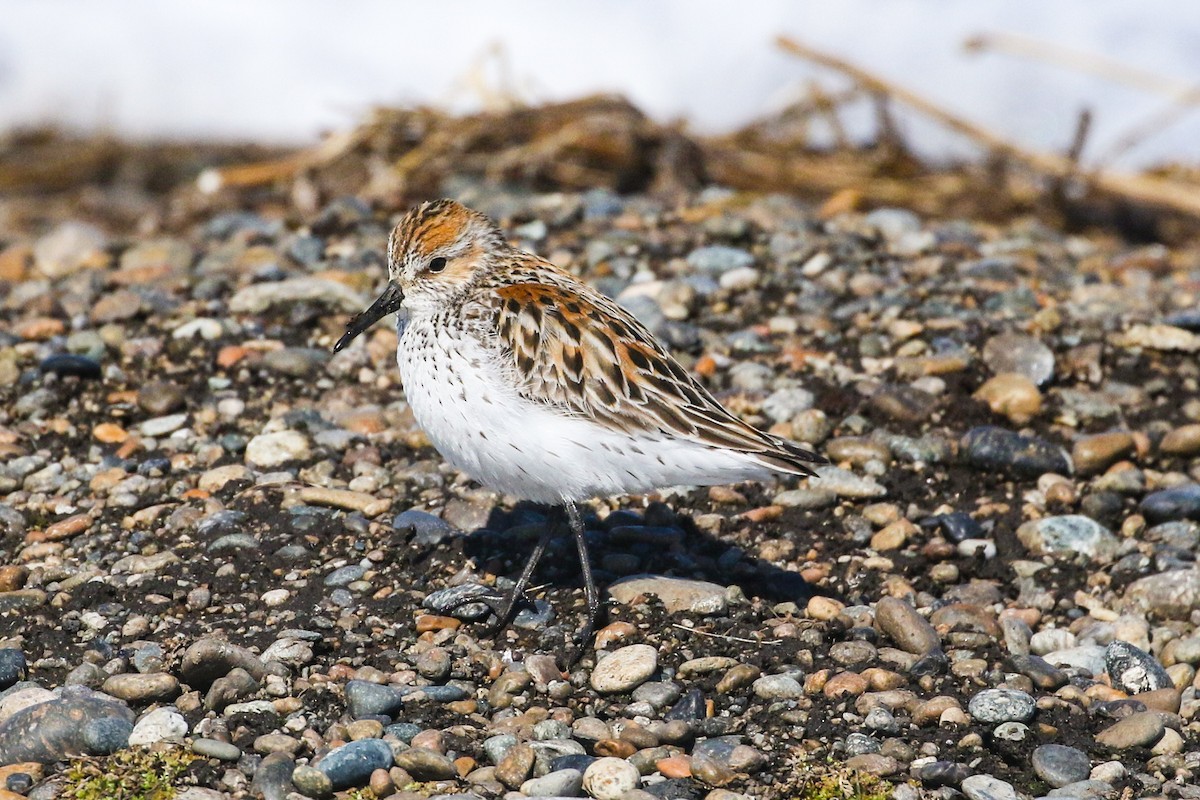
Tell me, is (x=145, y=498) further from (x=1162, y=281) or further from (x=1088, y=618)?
(x=1162, y=281)

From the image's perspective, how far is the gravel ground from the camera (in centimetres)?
470

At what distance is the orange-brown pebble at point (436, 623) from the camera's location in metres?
5.38

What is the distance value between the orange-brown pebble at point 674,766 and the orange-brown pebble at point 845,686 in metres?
0.67

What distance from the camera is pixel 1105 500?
6.45 metres

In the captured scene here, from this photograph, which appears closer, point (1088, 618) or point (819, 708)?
point (819, 708)

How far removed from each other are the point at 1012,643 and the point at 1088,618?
1.55 ft

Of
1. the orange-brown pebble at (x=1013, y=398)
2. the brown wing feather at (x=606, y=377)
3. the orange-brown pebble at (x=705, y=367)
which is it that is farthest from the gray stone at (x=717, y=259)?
the brown wing feather at (x=606, y=377)

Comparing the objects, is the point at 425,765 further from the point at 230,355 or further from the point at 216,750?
the point at 230,355

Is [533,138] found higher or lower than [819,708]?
higher

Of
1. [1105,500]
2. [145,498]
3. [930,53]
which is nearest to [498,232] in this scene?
[145,498]

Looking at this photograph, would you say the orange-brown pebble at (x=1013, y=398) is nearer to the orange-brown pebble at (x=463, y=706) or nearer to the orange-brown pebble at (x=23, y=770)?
the orange-brown pebble at (x=463, y=706)

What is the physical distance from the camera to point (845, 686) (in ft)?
16.5

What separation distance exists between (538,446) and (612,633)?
0.78 metres

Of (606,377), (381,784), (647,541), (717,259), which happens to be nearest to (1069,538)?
(647,541)
